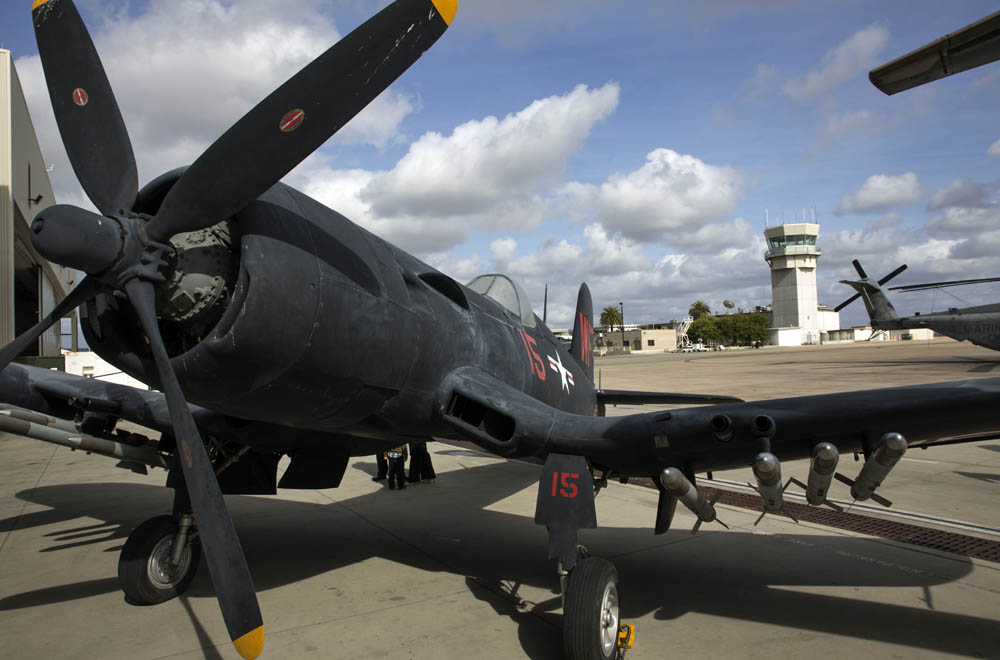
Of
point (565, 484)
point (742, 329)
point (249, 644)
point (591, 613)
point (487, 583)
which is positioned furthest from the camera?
point (742, 329)

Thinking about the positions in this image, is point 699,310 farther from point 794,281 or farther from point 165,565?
point 165,565

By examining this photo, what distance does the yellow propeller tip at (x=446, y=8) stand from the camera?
289 cm

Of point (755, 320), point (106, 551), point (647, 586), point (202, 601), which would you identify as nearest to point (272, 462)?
point (202, 601)

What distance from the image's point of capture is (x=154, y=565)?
480cm

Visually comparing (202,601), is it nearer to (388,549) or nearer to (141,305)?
(388,549)

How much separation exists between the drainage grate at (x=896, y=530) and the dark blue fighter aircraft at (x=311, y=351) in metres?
1.37

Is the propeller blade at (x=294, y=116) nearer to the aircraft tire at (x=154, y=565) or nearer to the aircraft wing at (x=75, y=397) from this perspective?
the aircraft tire at (x=154, y=565)

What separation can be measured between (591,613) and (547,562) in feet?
6.92

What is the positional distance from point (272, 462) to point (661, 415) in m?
3.67

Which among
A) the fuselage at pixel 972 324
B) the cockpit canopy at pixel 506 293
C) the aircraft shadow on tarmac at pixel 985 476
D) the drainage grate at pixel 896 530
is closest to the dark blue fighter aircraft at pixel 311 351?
the cockpit canopy at pixel 506 293

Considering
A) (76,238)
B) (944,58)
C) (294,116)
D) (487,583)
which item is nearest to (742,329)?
(487,583)

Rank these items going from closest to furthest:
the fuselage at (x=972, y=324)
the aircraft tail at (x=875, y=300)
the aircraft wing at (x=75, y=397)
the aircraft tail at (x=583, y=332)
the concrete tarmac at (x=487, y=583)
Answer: the concrete tarmac at (x=487, y=583), the aircraft wing at (x=75, y=397), the aircraft tail at (x=583, y=332), the fuselage at (x=972, y=324), the aircraft tail at (x=875, y=300)

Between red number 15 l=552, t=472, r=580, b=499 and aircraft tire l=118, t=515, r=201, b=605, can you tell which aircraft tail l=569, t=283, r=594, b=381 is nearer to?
red number 15 l=552, t=472, r=580, b=499

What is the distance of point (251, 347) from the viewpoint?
318cm
